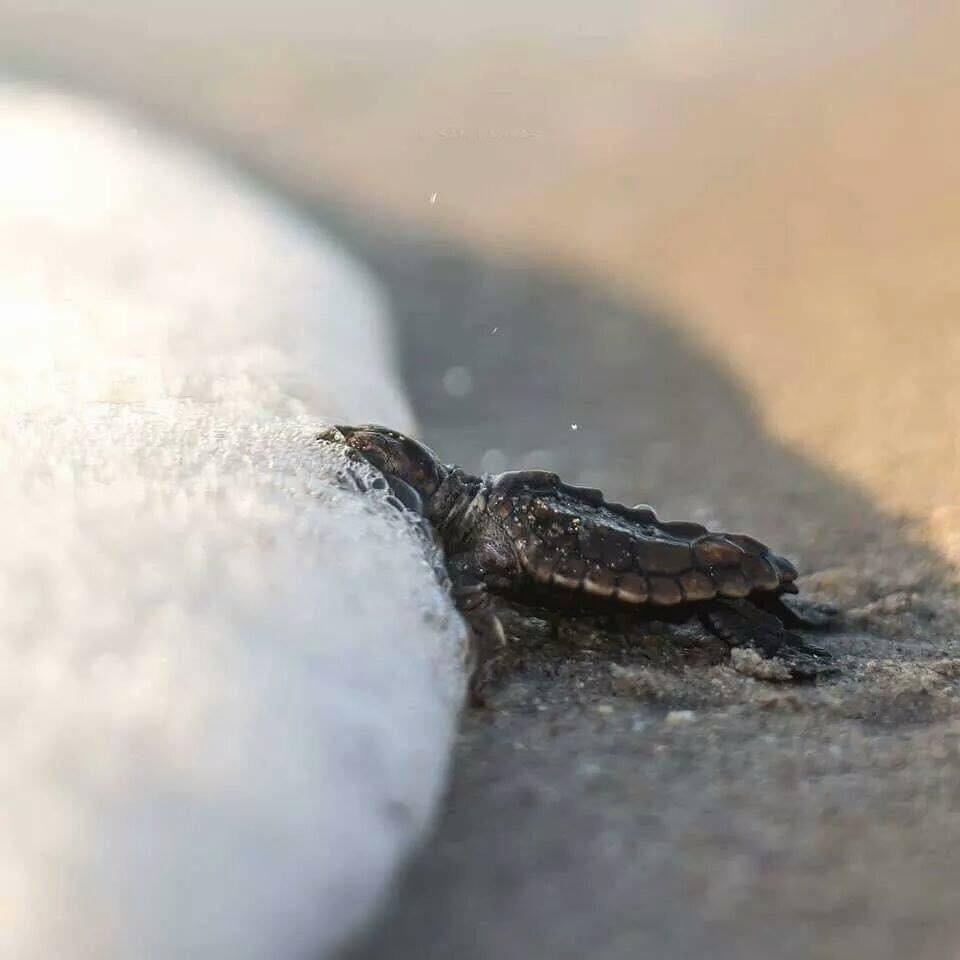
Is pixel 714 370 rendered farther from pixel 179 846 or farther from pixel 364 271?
pixel 179 846

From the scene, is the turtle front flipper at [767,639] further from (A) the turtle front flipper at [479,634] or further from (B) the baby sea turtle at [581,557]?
(A) the turtle front flipper at [479,634]

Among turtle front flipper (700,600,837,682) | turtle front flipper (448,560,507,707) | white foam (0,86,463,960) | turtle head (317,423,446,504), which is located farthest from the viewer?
turtle head (317,423,446,504)

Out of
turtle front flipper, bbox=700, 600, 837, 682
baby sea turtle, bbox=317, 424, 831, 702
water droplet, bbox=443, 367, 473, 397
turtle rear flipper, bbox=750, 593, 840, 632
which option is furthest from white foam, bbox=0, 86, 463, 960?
water droplet, bbox=443, 367, 473, 397

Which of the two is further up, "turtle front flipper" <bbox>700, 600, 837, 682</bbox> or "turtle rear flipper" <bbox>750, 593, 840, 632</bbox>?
"turtle rear flipper" <bbox>750, 593, 840, 632</bbox>

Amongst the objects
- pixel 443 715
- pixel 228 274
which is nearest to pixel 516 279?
pixel 228 274

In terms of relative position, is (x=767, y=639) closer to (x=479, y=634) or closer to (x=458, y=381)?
(x=479, y=634)

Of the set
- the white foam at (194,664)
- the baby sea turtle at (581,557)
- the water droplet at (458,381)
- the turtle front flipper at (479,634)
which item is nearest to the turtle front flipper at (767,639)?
the baby sea turtle at (581,557)

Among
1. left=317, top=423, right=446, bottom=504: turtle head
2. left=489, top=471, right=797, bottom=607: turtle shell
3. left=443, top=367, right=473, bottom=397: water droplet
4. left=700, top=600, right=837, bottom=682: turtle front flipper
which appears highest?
left=443, top=367, right=473, bottom=397: water droplet

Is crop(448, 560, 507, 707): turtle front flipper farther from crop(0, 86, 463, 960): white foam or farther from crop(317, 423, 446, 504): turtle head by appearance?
crop(317, 423, 446, 504): turtle head
